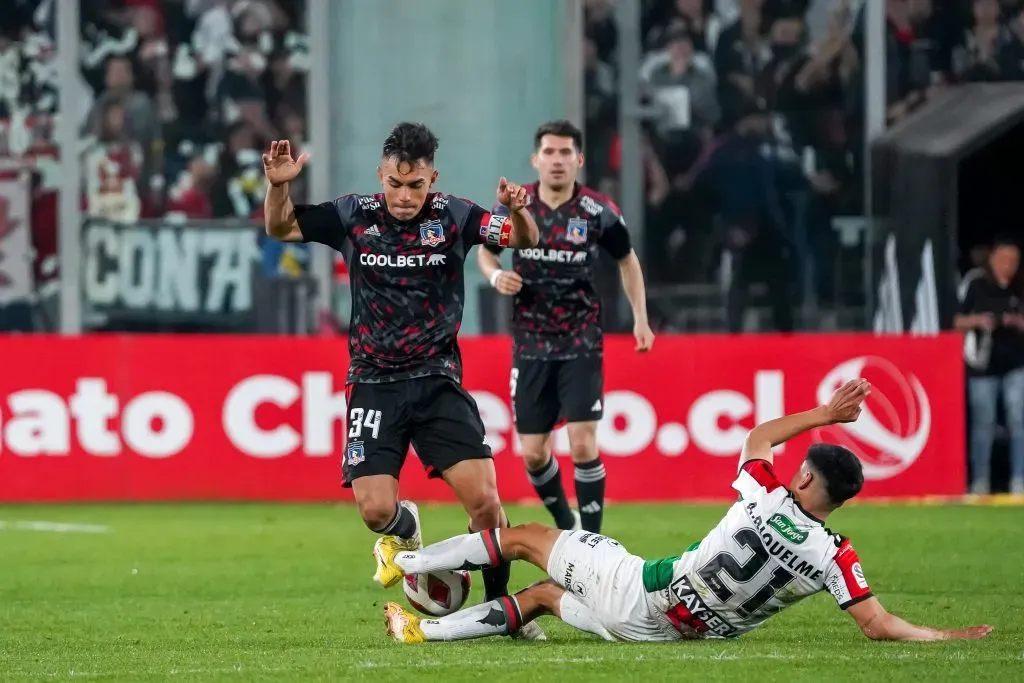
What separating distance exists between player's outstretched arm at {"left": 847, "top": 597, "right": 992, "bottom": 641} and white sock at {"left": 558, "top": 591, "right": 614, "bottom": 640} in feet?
3.22

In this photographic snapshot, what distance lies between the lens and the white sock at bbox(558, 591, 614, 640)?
699cm

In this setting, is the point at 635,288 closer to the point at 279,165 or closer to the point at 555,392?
the point at 555,392

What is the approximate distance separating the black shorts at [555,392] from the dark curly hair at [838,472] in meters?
3.74

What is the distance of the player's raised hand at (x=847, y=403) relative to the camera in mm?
6676

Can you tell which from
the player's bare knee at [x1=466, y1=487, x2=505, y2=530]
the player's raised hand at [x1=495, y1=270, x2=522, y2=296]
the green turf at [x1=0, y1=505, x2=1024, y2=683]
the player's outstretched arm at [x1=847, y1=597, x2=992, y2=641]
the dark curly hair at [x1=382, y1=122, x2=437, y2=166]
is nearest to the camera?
the green turf at [x1=0, y1=505, x2=1024, y2=683]

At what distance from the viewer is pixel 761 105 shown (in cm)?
1883

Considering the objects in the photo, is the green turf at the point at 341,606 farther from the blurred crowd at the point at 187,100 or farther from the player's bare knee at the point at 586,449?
the blurred crowd at the point at 187,100

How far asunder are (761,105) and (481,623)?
41.1 feet

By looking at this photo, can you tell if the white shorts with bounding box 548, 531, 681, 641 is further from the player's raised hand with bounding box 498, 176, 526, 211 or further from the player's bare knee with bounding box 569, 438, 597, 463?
the player's bare knee with bounding box 569, 438, 597, 463

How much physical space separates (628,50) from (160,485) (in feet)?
23.4

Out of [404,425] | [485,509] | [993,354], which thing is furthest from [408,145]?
[993,354]

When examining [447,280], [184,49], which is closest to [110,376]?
[184,49]

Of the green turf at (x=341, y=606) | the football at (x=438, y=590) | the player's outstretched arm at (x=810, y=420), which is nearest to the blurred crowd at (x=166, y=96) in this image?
the green turf at (x=341, y=606)

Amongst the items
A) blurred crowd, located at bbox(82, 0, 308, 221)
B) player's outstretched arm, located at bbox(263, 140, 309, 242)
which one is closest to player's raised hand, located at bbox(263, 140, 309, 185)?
player's outstretched arm, located at bbox(263, 140, 309, 242)
